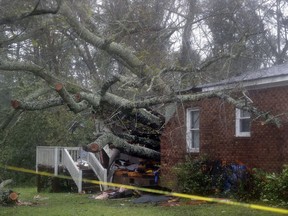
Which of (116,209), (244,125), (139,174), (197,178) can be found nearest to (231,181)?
(197,178)

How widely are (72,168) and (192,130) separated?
577 cm

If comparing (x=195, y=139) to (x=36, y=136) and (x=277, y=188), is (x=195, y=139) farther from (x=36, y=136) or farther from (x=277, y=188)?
(x=36, y=136)

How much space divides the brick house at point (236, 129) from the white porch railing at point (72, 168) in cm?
360

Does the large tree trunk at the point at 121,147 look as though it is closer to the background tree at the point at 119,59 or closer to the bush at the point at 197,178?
the background tree at the point at 119,59

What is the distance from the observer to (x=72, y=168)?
19812 millimetres

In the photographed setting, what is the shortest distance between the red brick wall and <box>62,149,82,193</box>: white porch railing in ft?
11.8

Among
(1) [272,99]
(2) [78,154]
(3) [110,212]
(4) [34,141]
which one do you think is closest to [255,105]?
(1) [272,99]

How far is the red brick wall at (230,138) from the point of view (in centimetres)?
1348

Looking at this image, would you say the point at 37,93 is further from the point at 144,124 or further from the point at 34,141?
the point at 34,141

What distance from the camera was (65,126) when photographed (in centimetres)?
2505

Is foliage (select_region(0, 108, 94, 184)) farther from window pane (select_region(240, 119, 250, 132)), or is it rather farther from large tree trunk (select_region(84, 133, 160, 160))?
window pane (select_region(240, 119, 250, 132))

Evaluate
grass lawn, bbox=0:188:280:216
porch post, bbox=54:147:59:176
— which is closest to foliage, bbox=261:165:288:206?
→ grass lawn, bbox=0:188:280:216

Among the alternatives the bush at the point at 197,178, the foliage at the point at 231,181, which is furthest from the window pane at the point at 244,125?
the bush at the point at 197,178

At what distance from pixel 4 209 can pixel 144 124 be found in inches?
242
